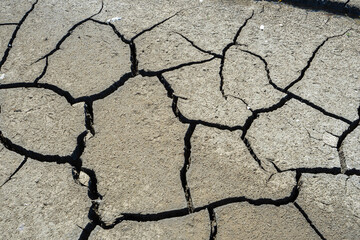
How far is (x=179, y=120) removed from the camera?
267 cm

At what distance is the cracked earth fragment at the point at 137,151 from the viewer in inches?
89.0

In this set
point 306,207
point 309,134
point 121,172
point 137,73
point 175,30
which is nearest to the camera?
point 306,207

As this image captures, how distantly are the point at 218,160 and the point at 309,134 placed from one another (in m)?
0.65

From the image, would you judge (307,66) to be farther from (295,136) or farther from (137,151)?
(137,151)

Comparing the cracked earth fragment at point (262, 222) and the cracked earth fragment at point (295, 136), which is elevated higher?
the cracked earth fragment at point (295, 136)

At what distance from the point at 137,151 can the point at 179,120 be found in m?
0.38

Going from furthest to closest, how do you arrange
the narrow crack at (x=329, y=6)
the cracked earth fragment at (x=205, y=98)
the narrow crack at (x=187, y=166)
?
the narrow crack at (x=329, y=6)
the cracked earth fragment at (x=205, y=98)
the narrow crack at (x=187, y=166)

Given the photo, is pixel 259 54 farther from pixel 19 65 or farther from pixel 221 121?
pixel 19 65

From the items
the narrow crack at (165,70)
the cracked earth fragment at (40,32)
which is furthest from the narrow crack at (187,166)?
the cracked earth fragment at (40,32)

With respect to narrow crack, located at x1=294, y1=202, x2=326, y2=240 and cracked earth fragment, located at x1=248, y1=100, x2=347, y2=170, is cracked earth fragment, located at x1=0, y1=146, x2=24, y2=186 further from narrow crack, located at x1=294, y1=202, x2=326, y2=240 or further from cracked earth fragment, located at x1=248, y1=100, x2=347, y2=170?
narrow crack, located at x1=294, y1=202, x2=326, y2=240

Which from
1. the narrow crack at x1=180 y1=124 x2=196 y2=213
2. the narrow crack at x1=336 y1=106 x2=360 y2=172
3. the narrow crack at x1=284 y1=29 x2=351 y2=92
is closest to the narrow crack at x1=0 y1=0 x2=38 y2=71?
the narrow crack at x1=180 y1=124 x2=196 y2=213

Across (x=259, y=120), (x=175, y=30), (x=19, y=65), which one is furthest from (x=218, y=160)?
(x=19, y=65)

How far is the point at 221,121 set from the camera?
2.65m

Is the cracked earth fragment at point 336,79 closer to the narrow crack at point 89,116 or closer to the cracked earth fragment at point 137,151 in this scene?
the cracked earth fragment at point 137,151
